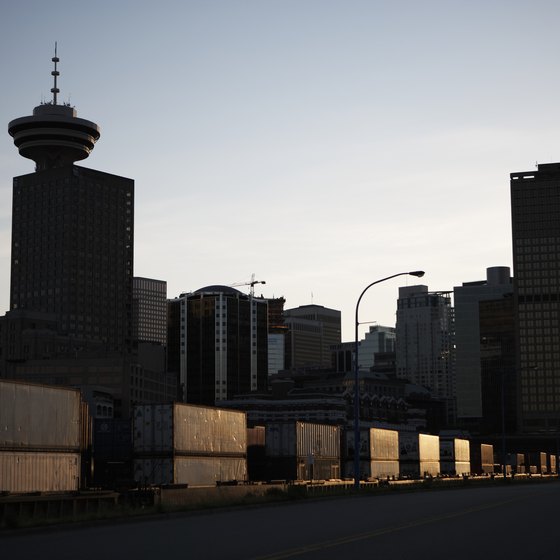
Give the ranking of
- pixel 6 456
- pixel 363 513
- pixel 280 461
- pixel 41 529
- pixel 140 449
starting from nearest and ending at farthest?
pixel 41 529 → pixel 363 513 → pixel 6 456 → pixel 140 449 → pixel 280 461

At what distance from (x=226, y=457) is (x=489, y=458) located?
270 feet

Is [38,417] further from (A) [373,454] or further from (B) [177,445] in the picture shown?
(A) [373,454]

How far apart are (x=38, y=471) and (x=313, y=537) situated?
17351mm

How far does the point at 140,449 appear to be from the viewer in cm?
4844

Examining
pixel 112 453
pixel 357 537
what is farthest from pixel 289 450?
pixel 357 537

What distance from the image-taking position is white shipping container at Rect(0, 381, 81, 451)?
115ft

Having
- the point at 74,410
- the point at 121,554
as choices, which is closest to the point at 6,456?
the point at 74,410

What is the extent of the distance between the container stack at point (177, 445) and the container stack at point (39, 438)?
23.3ft

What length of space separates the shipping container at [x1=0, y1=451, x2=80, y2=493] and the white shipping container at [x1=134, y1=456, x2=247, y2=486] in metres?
6.56

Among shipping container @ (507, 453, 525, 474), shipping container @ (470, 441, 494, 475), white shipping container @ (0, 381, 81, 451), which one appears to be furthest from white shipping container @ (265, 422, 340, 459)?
shipping container @ (507, 453, 525, 474)

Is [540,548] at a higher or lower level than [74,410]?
lower

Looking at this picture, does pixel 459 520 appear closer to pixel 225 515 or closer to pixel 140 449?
pixel 225 515

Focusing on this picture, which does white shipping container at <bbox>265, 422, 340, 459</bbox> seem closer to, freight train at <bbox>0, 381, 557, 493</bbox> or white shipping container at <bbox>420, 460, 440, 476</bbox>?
freight train at <bbox>0, 381, 557, 493</bbox>

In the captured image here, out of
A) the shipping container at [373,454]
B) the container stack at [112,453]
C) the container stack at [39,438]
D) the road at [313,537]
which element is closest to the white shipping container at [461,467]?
the shipping container at [373,454]
